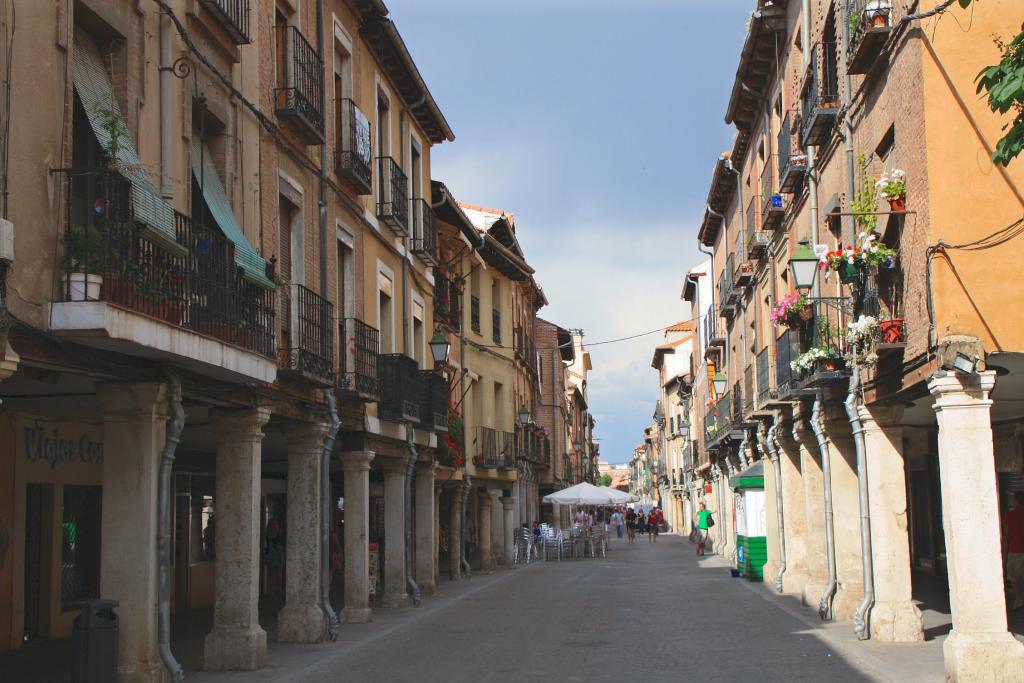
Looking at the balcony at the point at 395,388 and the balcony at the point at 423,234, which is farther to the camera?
the balcony at the point at 423,234

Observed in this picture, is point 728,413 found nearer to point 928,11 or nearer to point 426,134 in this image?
point 426,134

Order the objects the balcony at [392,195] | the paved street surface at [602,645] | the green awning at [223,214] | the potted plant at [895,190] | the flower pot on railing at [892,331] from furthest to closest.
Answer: the balcony at [392,195], the flower pot on railing at [892,331], the paved street surface at [602,645], the potted plant at [895,190], the green awning at [223,214]

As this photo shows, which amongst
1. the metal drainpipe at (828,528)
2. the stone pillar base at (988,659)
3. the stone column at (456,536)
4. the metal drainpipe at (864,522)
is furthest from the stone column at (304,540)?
the stone column at (456,536)

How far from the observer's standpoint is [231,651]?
1368 cm

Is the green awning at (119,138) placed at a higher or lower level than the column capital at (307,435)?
higher

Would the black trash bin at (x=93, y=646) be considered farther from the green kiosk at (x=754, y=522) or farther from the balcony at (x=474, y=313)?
the balcony at (x=474, y=313)

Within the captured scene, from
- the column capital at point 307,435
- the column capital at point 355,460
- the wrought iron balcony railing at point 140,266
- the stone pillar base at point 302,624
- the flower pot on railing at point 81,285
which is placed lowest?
the stone pillar base at point 302,624

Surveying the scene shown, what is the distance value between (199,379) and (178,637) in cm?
679

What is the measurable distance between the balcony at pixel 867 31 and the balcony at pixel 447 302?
1605cm

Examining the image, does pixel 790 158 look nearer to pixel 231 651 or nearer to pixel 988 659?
pixel 988 659

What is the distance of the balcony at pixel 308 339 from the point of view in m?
15.4

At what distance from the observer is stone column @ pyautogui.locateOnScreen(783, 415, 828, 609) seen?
20594mm

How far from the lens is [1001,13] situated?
12273 millimetres

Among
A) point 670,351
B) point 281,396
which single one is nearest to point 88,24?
point 281,396
